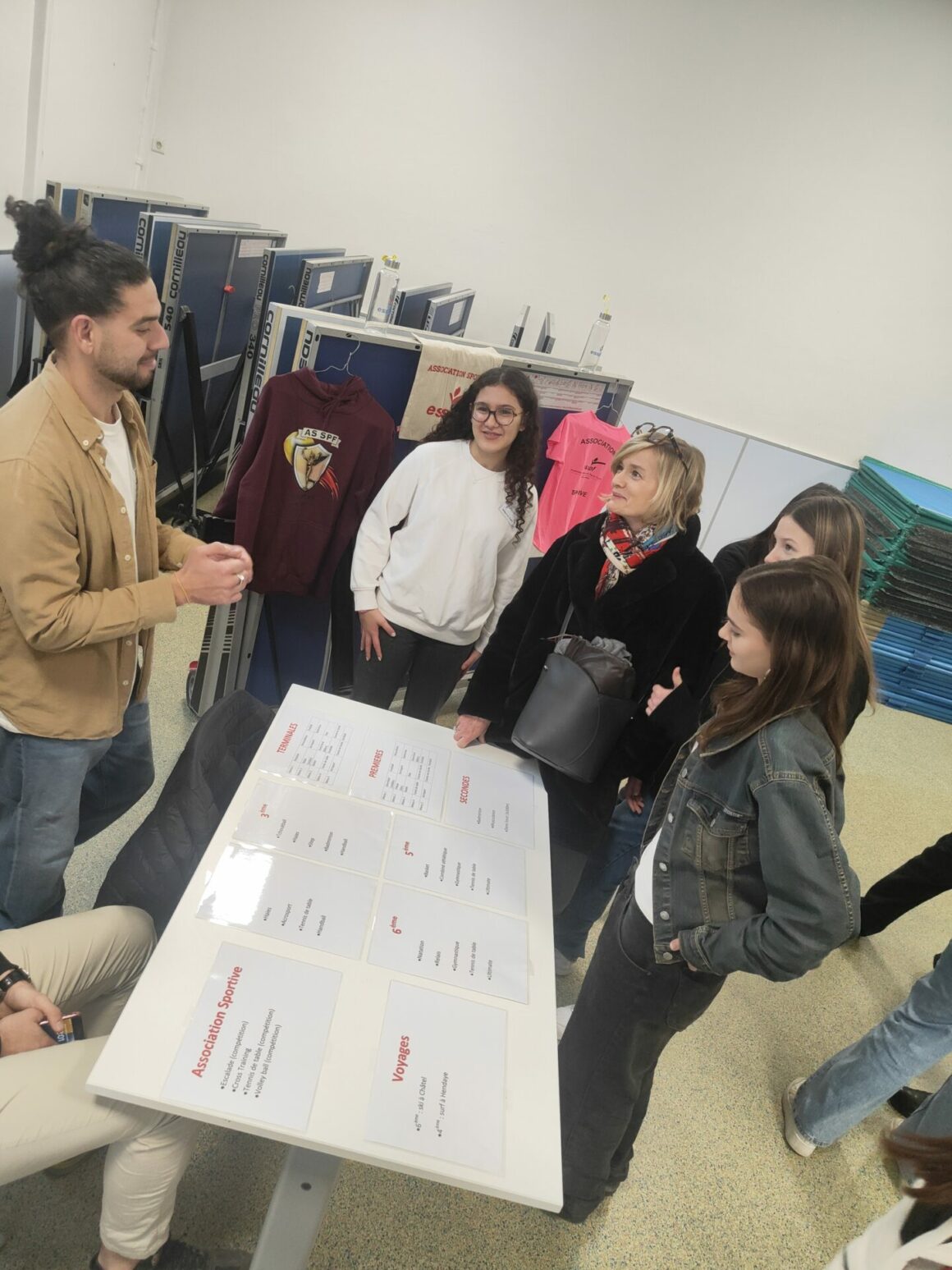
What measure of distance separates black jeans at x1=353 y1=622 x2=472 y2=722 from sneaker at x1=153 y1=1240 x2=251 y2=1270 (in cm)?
140

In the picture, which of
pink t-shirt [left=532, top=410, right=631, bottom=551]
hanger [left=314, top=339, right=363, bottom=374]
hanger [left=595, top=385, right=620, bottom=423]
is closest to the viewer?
hanger [left=314, top=339, right=363, bottom=374]

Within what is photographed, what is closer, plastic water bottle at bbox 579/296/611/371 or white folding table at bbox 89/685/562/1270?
white folding table at bbox 89/685/562/1270

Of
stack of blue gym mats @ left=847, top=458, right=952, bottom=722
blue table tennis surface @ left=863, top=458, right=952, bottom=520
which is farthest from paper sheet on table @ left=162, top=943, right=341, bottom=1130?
blue table tennis surface @ left=863, top=458, right=952, bottom=520

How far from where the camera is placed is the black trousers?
2623 millimetres

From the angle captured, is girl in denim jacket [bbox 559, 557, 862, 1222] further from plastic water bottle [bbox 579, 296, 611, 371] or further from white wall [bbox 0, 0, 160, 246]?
white wall [bbox 0, 0, 160, 246]

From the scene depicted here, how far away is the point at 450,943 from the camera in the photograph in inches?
55.7

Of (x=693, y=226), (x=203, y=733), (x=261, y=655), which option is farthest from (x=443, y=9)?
(x=203, y=733)

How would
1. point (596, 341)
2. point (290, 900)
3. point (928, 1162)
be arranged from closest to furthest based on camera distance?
point (928, 1162)
point (290, 900)
point (596, 341)

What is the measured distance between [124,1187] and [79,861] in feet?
4.28

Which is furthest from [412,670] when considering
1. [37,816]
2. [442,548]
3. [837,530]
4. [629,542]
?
[837,530]

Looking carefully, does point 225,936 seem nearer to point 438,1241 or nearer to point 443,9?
point 438,1241

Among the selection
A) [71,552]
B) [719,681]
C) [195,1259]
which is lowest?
[195,1259]

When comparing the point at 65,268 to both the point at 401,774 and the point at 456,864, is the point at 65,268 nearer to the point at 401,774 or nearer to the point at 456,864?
the point at 401,774

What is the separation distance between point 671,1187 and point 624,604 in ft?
4.83
